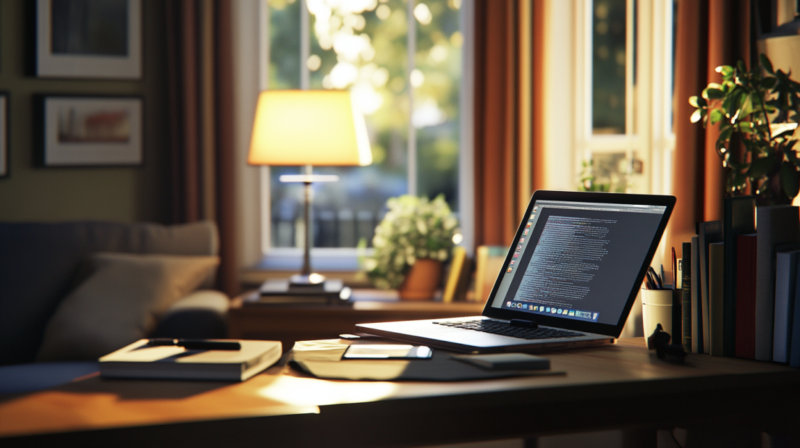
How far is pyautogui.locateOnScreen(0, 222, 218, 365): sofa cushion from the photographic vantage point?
249cm

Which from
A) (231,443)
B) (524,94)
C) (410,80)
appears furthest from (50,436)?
(410,80)

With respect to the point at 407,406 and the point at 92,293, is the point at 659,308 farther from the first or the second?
the point at 92,293

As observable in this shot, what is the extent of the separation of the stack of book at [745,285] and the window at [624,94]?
104cm

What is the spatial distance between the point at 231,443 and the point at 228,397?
0.08 m

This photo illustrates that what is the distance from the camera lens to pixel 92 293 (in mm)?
2404

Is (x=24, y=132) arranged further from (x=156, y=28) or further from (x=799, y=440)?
(x=799, y=440)

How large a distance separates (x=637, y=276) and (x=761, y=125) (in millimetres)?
551

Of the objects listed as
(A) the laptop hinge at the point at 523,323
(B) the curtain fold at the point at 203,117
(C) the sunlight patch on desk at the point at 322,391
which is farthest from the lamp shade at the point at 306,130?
(C) the sunlight patch on desk at the point at 322,391

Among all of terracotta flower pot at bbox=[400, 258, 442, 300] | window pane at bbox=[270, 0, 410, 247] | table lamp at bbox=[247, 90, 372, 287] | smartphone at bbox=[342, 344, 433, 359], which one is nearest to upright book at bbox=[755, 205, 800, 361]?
smartphone at bbox=[342, 344, 433, 359]

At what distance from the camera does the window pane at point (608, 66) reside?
2.60 m

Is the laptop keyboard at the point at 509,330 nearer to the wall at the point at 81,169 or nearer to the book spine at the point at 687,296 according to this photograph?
the book spine at the point at 687,296

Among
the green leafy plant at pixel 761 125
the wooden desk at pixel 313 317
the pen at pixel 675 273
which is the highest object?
the green leafy plant at pixel 761 125

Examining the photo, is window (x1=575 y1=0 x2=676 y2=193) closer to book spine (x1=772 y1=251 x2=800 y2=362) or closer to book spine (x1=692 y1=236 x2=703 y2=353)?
book spine (x1=692 y1=236 x2=703 y2=353)

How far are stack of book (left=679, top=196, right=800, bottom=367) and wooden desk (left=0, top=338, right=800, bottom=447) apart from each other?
5cm
